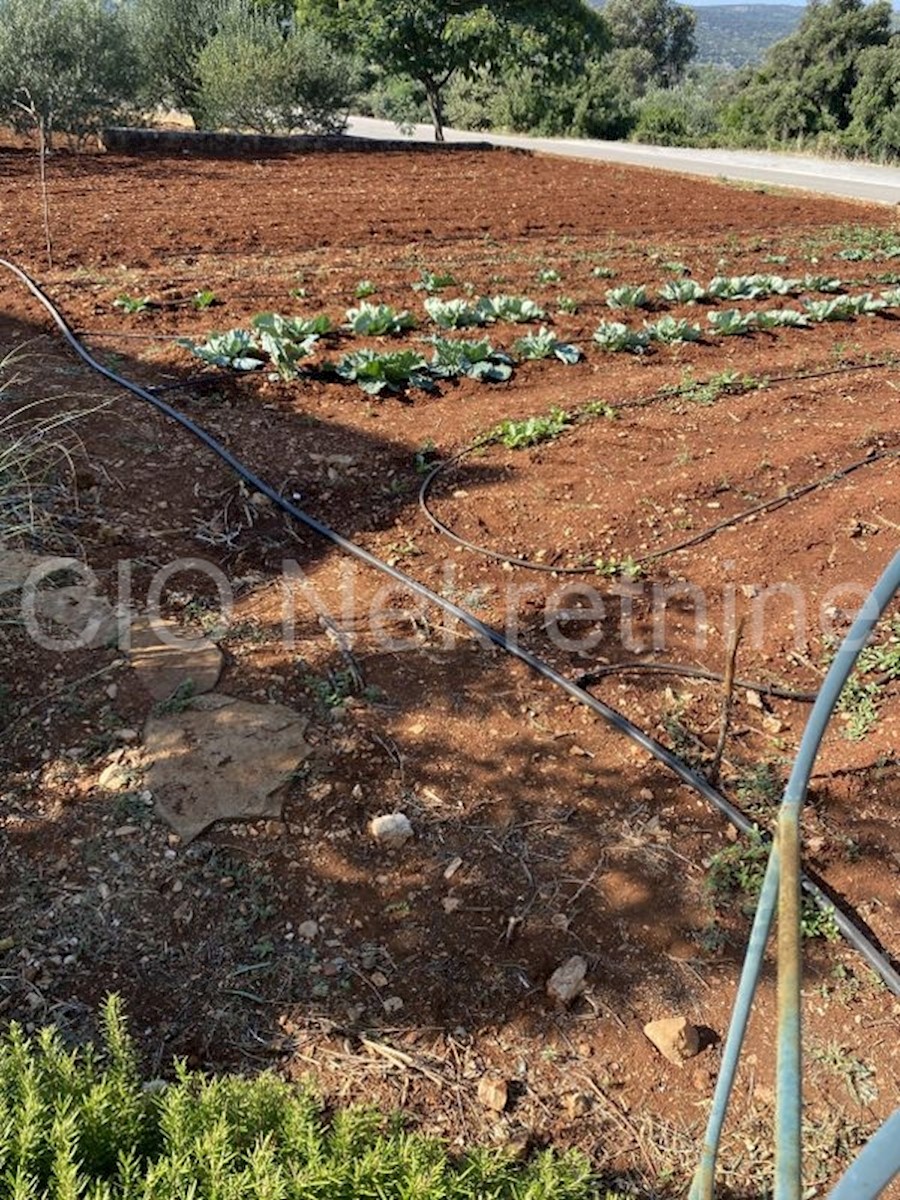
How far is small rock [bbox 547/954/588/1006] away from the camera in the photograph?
7.14ft

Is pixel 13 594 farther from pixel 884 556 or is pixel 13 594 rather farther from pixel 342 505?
pixel 884 556

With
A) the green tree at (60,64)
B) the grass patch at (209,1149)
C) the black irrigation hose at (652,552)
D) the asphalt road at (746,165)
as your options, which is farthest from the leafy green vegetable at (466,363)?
the asphalt road at (746,165)

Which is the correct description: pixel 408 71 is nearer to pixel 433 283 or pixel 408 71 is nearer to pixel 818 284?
pixel 818 284

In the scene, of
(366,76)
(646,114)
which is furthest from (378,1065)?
(646,114)

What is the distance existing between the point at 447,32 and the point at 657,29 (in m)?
45.8

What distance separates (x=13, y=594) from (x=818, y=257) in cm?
863

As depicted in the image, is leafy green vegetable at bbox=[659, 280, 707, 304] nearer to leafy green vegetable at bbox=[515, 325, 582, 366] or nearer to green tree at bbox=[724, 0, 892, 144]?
leafy green vegetable at bbox=[515, 325, 582, 366]

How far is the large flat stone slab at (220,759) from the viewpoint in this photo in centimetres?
260

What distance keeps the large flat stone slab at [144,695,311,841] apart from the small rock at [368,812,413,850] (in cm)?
31

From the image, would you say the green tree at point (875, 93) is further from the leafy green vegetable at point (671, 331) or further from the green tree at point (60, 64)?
the leafy green vegetable at point (671, 331)

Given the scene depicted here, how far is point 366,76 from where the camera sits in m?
21.7

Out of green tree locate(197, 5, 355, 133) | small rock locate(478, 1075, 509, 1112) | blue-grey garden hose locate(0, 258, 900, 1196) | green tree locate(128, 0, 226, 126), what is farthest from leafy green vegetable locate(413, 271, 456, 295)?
green tree locate(128, 0, 226, 126)

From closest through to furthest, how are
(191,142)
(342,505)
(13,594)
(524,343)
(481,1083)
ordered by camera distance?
(481,1083) < (13,594) < (342,505) < (524,343) < (191,142)

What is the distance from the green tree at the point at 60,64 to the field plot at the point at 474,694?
735cm
